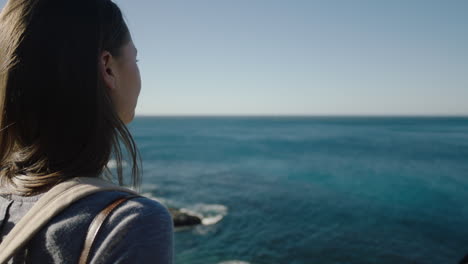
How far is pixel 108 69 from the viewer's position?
3.67 ft

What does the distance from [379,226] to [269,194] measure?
8.59 metres

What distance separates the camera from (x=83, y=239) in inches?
31.6

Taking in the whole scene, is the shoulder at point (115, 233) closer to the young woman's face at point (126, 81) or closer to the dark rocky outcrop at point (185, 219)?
the young woman's face at point (126, 81)

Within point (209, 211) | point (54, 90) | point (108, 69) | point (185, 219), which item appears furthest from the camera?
point (209, 211)

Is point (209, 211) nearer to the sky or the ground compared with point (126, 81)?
nearer to the ground

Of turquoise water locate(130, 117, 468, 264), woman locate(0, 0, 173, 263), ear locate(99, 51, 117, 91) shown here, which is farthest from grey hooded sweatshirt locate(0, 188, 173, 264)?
turquoise water locate(130, 117, 468, 264)

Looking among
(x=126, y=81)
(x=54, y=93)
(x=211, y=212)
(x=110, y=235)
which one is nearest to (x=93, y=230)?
(x=110, y=235)

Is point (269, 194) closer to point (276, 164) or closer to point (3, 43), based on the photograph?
point (276, 164)

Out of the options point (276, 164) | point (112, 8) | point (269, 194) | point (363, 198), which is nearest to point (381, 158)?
point (276, 164)

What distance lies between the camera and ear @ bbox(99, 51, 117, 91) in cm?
109

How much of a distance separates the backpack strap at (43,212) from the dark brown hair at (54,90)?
0.50ft

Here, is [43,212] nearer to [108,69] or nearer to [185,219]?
[108,69]

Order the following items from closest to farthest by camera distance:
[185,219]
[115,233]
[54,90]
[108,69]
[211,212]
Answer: [115,233]
[54,90]
[108,69]
[185,219]
[211,212]

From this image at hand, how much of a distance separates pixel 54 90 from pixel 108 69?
188 millimetres
